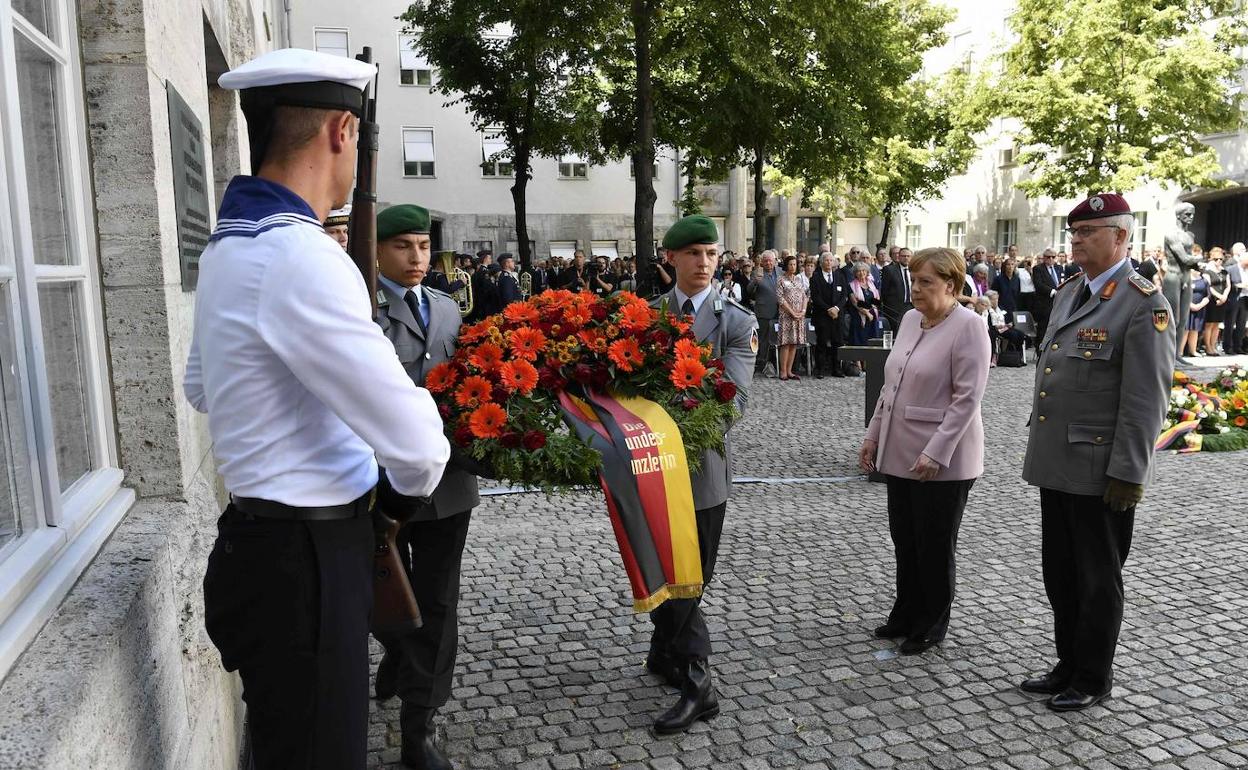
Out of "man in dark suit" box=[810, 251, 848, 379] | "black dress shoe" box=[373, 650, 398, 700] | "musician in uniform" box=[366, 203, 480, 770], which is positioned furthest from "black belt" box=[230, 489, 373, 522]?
"man in dark suit" box=[810, 251, 848, 379]

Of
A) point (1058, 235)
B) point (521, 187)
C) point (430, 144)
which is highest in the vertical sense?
point (430, 144)

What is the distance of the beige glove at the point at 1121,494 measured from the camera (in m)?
4.09

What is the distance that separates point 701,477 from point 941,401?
Result: 1.56 meters

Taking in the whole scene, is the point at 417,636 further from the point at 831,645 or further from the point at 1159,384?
the point at 1159,384

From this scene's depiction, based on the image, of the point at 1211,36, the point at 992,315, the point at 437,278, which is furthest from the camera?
the point at 1211,36

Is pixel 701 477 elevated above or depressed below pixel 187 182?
below

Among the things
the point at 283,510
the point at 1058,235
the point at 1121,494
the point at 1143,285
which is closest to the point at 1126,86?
the point at 1058,235

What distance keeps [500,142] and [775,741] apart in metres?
36.6

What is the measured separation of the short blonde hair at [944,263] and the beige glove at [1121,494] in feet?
4.09

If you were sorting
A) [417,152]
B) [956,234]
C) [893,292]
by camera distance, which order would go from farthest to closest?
[956,234]
[417,152]
[893,292]

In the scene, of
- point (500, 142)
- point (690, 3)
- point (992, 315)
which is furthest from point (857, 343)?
point (500, 142)

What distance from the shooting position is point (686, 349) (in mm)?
3730

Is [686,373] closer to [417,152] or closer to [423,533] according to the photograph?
[423,533]

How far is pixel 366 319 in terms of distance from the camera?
80.4 inches
